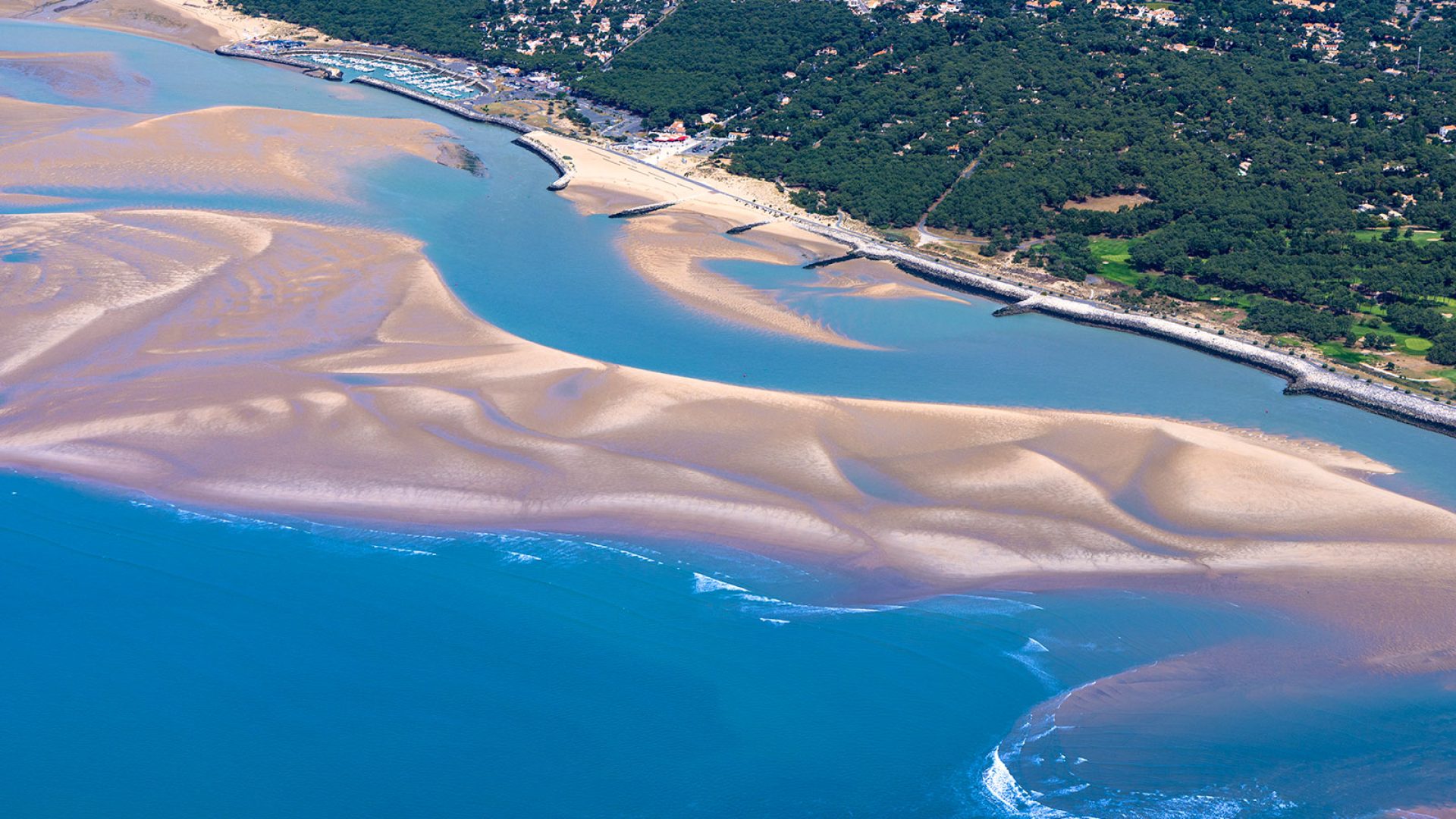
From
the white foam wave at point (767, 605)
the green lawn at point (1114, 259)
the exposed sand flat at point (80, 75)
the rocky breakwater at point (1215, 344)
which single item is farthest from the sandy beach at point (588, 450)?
the exposed sand flat at point (80, 75)

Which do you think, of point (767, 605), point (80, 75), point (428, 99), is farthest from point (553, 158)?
point (767, 605)

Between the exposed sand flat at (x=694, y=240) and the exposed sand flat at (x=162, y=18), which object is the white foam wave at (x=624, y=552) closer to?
the exposed sand flat at (x=694, y=240)

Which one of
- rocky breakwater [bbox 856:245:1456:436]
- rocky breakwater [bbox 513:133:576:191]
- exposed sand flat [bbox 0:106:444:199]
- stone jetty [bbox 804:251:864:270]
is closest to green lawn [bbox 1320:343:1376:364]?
rocky breakwater [bbox 856:245:1456:436]

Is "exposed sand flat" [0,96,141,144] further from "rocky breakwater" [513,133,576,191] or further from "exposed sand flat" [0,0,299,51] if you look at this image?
"rocky breakwater" [513,133,576,191]

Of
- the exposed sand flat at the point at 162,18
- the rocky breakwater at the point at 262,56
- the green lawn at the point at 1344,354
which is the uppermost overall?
the exposed sand flat at the point at 162,18

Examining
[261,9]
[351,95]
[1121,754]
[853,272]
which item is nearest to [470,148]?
[351,95]

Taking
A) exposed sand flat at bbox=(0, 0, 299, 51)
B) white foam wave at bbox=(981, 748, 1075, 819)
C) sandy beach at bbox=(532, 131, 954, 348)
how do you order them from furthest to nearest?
1. exposed sand flat at bbox=(0, 0, 299, 51)
2. sandy beach at bbox=(532, 131, 954, 348)
3. white foam wave at bbox=(981, 748, 1075, 819)

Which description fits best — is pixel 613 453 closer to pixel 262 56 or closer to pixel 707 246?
pixel 707 246
